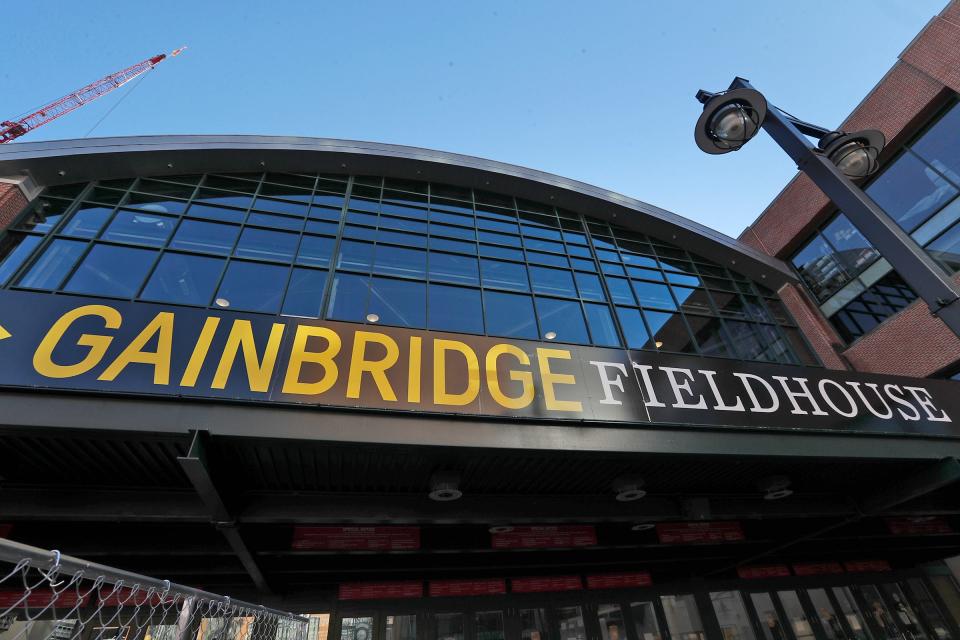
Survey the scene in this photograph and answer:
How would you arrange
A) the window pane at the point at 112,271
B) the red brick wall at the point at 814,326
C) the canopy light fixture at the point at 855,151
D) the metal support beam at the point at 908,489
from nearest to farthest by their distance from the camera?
the canopy light fixture at the point at 855,151 → the metal support beam at the point at 908,489 → the window pane at the point at 112,271 → the red brick wall at the point at 814,326

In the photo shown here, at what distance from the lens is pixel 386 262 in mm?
11211

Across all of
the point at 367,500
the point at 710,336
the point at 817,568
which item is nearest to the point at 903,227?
the point at 710,336

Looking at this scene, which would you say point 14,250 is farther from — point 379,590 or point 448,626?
point 448,626

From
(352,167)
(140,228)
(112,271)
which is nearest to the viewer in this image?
(112,271)

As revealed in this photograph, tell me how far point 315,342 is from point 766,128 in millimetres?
7412

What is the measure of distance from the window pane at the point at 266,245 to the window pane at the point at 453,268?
318 cm

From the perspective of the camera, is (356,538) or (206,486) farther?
(356,538)

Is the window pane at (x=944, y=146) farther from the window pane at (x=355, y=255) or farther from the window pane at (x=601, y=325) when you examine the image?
the window pane at (x=355, y=255)

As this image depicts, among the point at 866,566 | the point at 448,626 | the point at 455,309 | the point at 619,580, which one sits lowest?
the point at 448,626

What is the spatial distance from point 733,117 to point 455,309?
6.25 meters

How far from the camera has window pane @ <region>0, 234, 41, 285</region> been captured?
8795mm

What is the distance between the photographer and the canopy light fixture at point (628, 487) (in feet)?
25.3

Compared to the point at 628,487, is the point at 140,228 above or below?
above

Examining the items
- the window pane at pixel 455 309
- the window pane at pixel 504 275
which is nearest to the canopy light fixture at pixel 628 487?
the window pane at pixel 455 309
